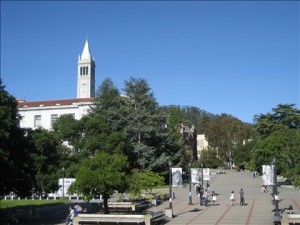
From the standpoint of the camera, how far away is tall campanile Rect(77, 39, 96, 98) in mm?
117875

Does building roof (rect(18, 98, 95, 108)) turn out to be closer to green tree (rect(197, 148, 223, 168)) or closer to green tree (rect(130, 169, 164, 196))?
green tree (rect(197, 148, 223, 168))

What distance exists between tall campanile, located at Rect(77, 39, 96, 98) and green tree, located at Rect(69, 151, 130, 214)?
300 feet

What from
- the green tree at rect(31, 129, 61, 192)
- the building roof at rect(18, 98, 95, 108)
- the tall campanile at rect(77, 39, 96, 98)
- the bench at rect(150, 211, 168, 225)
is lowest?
the bench at rect(150, 211, 168, 225)

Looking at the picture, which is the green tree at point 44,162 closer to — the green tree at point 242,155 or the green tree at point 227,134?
the green tree at point 242,155

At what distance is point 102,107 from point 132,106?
13.7 feet

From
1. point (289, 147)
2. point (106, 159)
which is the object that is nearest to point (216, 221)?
point (106, 159)

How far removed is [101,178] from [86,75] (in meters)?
95.8

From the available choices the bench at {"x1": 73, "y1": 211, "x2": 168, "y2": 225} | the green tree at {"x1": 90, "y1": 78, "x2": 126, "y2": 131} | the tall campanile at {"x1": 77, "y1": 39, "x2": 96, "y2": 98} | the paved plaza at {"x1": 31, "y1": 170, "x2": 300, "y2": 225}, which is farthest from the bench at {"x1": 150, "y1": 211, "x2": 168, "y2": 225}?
the tall campanile at {"x1": 77, "y1": 39, "x2": 96, "y2": 98}

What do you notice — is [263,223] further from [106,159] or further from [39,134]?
[39,134]

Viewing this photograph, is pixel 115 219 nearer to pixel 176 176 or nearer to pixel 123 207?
pixel 123 207

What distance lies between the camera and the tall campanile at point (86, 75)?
11788 centimetres

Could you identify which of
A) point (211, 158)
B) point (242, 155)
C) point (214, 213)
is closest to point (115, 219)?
point (214, 213)

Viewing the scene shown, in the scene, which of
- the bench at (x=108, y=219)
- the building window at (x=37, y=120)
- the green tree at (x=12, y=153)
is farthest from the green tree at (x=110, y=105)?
the bench at (x=108, y=219)

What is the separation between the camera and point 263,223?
24.7 metres
